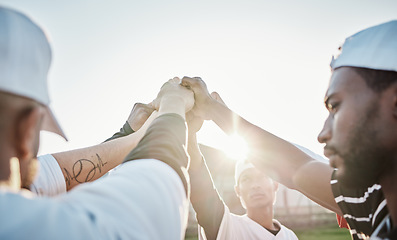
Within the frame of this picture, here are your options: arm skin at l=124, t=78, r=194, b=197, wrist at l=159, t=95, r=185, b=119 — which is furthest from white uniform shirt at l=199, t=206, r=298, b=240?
arm skin at l=124, t=78, r=194, b=197

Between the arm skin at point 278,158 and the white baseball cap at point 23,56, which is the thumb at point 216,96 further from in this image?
the white baseball cap at point 23,56

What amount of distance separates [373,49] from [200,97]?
5.79 ft

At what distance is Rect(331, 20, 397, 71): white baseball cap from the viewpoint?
1606 millimetres

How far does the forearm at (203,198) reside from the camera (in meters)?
2.93

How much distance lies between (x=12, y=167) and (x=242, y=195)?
4.29 meters

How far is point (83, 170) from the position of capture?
245cm

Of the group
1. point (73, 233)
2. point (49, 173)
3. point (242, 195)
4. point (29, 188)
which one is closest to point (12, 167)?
point (73, 233)

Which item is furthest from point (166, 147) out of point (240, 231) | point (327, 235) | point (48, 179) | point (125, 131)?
point (327, 235)

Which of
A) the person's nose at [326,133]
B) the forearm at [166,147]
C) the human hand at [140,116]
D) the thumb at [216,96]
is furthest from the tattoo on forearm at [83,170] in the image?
the person's nose at [326,133]

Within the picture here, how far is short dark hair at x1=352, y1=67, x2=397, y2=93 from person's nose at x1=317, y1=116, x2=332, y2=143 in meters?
0.33

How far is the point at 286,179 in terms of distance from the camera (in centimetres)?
251

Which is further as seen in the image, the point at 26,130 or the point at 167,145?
the point at 167,145

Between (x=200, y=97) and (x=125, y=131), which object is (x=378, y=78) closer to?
(x=200, y=97)

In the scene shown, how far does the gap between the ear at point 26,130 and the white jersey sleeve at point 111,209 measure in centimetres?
19
